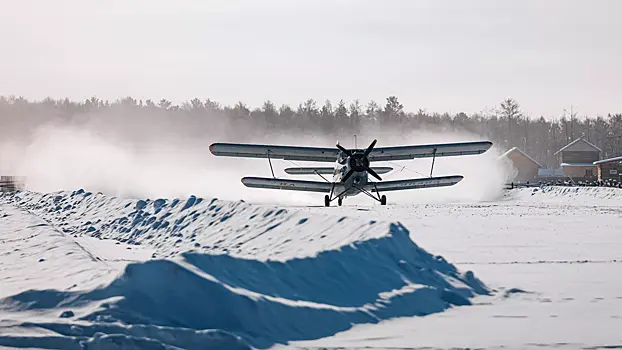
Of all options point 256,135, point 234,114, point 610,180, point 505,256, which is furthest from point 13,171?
point 505,256

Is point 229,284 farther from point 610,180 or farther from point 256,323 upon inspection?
point 610,180

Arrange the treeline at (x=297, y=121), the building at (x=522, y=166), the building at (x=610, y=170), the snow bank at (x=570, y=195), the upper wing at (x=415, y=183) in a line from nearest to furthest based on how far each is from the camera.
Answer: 1. the upper wing at (x=415, y=183)
2. the snow bank at (x=570, y=195)
3. the building at (x=610, y=170)
4. the building at (x=522, y=166)
5. the treeline at (x=297, y=121)

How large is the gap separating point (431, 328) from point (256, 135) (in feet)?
407

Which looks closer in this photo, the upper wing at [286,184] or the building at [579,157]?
the upper wing at [286,184]

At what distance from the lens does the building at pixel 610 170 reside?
67.8 meters

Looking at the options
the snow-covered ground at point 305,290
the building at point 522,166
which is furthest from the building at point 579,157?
the snow-covered ground at point 305,290

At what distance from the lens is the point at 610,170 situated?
226 feet

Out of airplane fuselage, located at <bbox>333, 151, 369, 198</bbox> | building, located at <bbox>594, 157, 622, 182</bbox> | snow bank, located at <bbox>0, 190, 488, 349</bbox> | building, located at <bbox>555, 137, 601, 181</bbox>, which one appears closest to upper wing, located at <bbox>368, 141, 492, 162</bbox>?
airplane fuselage, located at <bbox>333, 151, 369, 198</bbox>

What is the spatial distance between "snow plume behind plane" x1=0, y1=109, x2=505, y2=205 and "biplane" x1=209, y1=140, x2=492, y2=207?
457 centimetres

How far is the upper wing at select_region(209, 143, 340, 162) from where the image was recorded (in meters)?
33.1

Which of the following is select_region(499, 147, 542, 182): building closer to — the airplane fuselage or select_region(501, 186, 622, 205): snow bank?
select_region(501, 186, 622, 205): snow bank

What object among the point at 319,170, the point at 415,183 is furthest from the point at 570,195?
the point at 319,170

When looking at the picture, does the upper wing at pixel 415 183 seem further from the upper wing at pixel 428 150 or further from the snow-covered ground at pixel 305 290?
the snow-covered ground at pixel 305 290

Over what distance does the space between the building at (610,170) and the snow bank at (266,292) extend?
60572 millimetres
